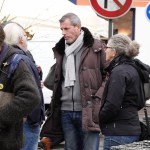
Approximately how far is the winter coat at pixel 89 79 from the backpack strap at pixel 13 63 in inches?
64.7

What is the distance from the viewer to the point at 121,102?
5.48m

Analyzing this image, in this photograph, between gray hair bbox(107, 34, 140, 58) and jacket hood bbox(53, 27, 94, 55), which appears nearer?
gray hair bbox(107, 34, 140, 58)

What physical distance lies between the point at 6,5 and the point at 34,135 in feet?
22.7

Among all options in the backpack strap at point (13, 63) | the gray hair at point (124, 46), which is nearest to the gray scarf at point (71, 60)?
the gray hair at point (124, 46)

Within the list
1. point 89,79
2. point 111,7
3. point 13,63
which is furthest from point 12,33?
point 111,7

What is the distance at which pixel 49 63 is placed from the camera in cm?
1238

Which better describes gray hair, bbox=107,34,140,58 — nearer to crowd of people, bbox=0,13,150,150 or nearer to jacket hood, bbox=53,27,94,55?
crowd of people, bbox=0,13,150,150

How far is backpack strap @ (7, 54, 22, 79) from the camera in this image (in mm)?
4379

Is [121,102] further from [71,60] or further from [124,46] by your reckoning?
[71,60]

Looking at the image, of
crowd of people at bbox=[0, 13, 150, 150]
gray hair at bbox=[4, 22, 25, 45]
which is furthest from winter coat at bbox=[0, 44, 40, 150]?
gray hair at bbox=[4, 22, 25, 45]

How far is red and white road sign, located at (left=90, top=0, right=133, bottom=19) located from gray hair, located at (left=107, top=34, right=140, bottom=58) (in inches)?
69.7

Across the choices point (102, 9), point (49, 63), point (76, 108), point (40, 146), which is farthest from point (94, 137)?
point (49, 63)

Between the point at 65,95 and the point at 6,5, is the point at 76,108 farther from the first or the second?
the point at 6,5

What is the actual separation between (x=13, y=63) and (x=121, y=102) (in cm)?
143
